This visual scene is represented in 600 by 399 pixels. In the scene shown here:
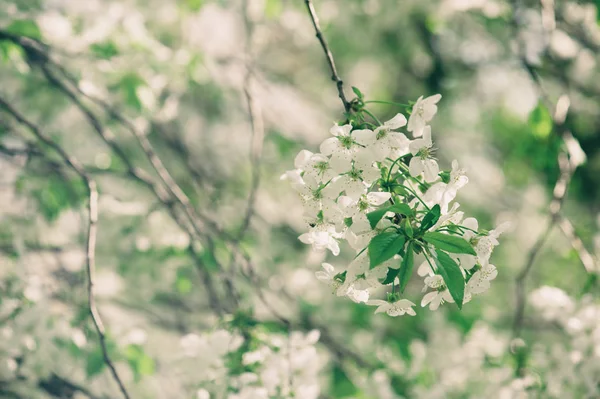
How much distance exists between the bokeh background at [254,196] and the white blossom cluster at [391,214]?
0.66 m

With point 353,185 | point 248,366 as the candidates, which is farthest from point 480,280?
point 248,366

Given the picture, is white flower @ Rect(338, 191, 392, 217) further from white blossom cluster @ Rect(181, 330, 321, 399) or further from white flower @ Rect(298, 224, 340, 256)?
white blossom cluster @ Rect(181, 330, 321, 399)

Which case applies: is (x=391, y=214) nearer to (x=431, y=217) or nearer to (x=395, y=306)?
(x=431, y=217)

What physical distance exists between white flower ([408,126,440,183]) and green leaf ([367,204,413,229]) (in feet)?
0.41

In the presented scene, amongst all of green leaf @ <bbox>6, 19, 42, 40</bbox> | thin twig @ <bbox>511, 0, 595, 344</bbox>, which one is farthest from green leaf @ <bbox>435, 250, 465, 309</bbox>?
green leaf @ <bbox>6, 19, 42, 40</bbox>

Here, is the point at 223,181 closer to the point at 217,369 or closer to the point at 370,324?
the point at 370,324

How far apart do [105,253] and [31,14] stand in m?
1.55

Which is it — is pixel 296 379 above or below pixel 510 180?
below

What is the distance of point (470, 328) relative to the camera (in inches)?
118

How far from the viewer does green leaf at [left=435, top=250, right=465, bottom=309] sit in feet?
2.87

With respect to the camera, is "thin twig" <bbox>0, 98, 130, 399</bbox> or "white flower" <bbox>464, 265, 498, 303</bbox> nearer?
"white flower" <bbox>464, 265, 498, 303</bbox>

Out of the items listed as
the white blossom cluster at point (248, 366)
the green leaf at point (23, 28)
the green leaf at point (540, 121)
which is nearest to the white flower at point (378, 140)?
the white blossom cluster at point (248, 366)

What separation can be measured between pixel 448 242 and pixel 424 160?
0.60 feet

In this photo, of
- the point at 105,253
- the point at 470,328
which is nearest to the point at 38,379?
the point at 105,253
